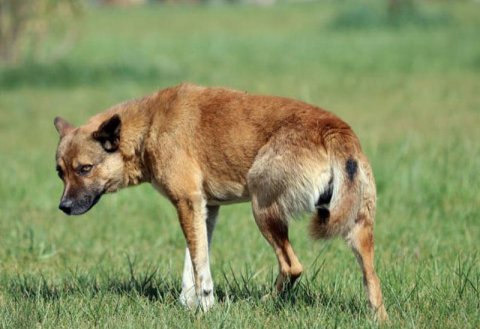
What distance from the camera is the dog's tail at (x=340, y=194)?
5289 mm

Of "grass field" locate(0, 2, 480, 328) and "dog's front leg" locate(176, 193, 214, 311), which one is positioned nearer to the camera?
"grass field" locate(0, 2, 480, 328)

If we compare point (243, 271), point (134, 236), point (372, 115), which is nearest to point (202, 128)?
point (243, 271)

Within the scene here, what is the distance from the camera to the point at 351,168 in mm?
5395

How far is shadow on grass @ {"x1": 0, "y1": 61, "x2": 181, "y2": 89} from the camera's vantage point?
2017cm

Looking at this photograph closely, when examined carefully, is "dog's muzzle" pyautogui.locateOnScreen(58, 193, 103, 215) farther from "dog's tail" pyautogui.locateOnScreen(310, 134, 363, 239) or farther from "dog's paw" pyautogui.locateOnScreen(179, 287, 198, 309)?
"dog's tail" pyautogui.locateOnScreen(310, 134, 363, 239)

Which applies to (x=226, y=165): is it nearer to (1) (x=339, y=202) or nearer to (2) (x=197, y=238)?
(2) (x=197, y=238)

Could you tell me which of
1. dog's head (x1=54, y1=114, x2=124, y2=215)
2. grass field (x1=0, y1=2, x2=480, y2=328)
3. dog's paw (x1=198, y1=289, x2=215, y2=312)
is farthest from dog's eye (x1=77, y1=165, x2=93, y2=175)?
dog's paw (x1=198, y1=289, x2=215, y2=312)

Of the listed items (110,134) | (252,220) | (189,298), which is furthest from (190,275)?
(252,220)

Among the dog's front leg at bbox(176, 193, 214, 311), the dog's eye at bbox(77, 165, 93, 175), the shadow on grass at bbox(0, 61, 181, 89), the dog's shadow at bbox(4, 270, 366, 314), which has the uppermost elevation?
the dog's eye at bbox(77, 165, 93, 175)

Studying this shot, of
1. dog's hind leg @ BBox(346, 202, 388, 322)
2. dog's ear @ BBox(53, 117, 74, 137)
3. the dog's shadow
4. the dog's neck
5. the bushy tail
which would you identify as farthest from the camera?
dog's ear @ BBox(53, 117, 74, 137)

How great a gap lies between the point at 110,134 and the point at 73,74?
15087 mm

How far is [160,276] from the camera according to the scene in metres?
6.76

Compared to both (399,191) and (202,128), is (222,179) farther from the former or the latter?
(399,191)

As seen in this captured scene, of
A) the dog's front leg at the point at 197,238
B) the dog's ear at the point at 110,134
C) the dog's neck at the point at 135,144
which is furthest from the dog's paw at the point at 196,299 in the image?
the dog's ear at the point at 110,134
